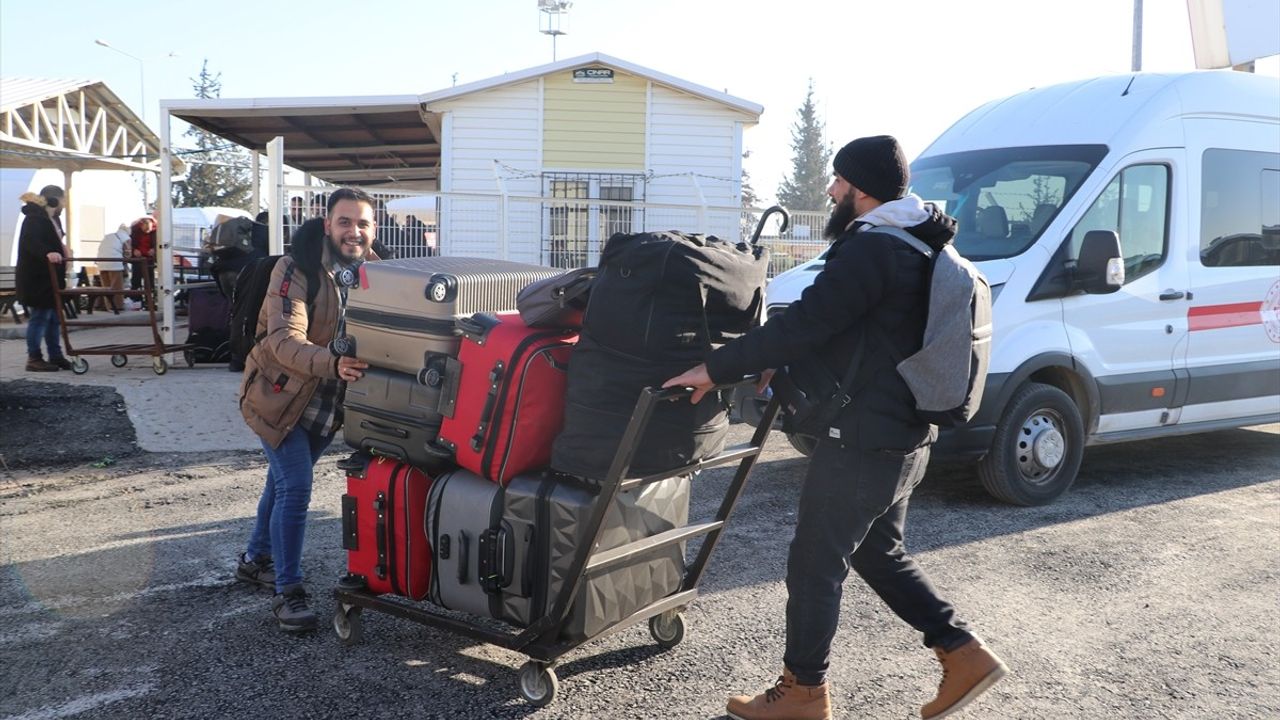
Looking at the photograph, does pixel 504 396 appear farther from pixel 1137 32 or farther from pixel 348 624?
pixel 1137 32

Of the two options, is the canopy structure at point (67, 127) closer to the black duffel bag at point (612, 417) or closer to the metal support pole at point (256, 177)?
the metal support pole at point (256, 177)

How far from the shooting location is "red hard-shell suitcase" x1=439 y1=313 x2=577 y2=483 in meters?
3.60

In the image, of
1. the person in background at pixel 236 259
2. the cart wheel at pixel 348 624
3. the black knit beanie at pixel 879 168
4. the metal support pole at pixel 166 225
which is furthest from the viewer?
the metal support pole at pixel 166 225

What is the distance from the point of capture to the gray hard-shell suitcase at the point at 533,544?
3602 mm

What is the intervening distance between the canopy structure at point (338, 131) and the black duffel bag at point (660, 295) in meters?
9.75

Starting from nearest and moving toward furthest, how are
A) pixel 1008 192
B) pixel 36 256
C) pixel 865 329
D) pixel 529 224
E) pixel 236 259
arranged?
1. pixel 865 329
2. pixel 1008 192
3. pixel 36 256
4. pixel 236 259
5. pixel 529 224

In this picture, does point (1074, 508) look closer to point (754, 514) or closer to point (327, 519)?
point (754, 514)

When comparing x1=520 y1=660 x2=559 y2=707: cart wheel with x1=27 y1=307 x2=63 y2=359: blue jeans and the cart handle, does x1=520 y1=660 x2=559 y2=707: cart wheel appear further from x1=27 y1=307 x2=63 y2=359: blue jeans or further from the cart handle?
x1=27 y1=307 x2=63 y2=359: blue jeans

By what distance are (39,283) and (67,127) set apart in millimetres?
11820

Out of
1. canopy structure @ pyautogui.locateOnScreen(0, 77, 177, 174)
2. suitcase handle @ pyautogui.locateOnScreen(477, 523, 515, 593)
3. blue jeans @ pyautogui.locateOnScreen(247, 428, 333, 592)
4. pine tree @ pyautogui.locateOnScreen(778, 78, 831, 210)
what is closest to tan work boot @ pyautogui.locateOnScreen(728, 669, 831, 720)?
suitcase handle @ pyautogui.locateOnScreen(477, 523, 515, 593)

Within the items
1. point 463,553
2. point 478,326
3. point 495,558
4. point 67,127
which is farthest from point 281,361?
point 67,127

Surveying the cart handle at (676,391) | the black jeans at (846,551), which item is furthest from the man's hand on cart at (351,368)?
the black jeans at (846,551)

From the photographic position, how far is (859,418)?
3.36 m

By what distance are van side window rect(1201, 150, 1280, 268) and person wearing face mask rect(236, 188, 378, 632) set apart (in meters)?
5.97
